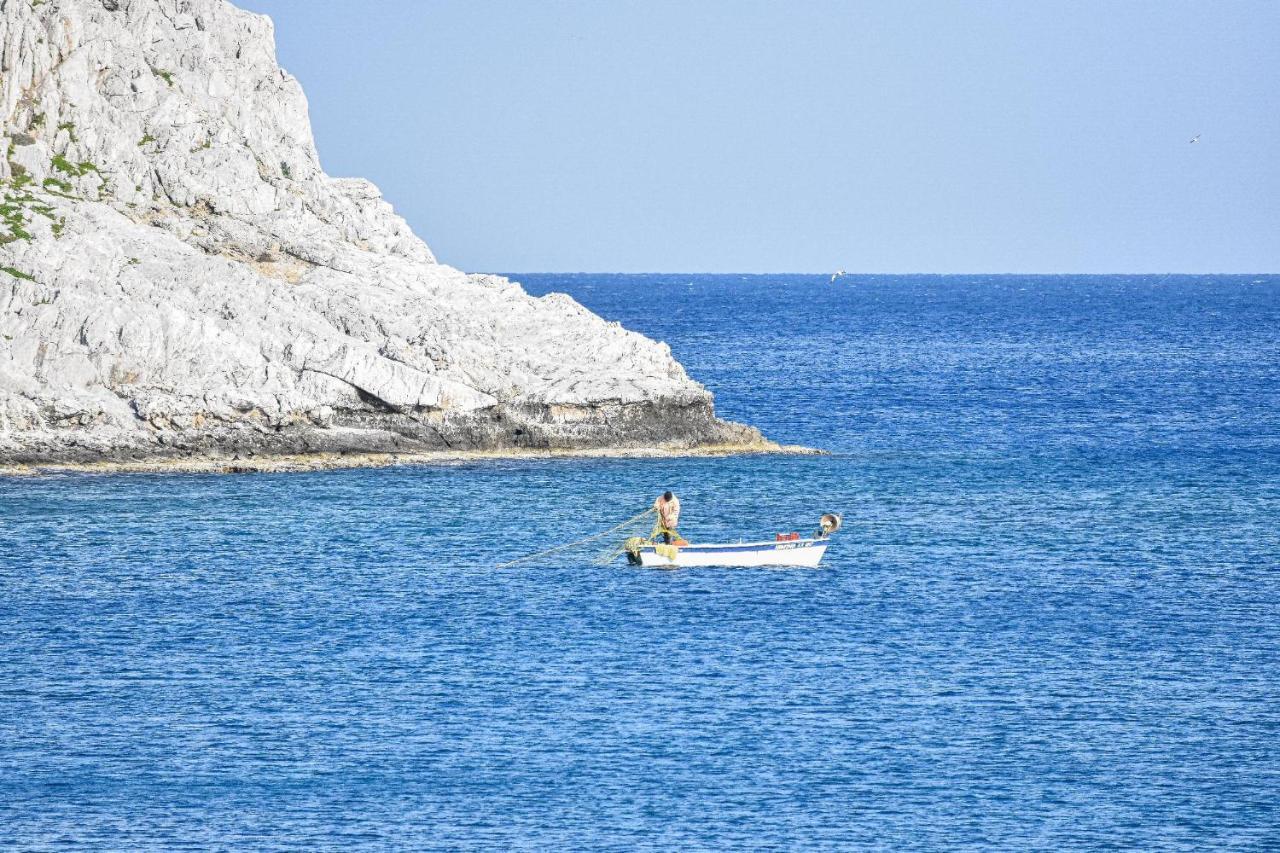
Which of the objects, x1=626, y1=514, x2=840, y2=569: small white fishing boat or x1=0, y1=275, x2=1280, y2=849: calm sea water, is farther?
x1=626, y1=514, x2=840, y2=569: small white fishing boat

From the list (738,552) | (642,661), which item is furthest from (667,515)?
(642,661)

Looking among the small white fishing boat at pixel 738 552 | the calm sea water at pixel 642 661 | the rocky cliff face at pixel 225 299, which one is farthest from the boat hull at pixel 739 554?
the rocky cliff face at pixel 225 299

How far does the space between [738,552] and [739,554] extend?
10 centimetres

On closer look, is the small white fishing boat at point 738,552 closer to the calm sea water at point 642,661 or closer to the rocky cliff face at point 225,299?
the calm sea water at point 642,661

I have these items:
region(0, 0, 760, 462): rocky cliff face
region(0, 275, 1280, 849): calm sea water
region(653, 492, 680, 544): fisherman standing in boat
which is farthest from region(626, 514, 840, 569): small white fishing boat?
region(0, 0, 760, 462): rocky cliff face

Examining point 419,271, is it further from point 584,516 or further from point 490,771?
point 490,771

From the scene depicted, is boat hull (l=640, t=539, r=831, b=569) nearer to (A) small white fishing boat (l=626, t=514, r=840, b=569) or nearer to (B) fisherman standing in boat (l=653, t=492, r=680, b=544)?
(A) small white fishing boat (l=626, t=514, r=840, b=569)

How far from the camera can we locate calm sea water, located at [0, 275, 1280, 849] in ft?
111

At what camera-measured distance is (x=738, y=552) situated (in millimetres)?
57750

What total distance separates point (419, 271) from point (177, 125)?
1414 centimetres

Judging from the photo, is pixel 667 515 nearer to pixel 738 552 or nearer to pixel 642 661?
pixel 738 552

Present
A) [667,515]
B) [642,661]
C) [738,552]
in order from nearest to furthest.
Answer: [642,661] < [738,552] < [667,515]

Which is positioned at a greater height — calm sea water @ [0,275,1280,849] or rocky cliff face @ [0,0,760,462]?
rocky cliff face @ [0,0,760,462]

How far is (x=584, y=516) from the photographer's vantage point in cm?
6575
